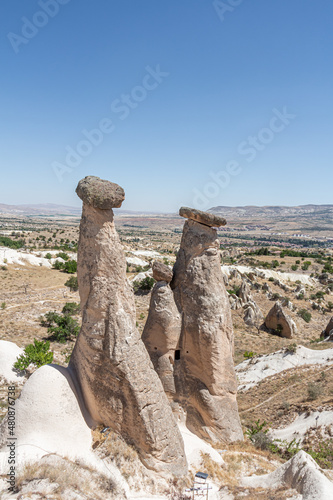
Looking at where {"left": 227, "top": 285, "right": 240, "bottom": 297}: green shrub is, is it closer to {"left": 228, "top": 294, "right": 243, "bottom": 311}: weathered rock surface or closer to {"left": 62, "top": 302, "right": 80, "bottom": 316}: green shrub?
{"left": 228, "top": 294, "right": 243, "bottom": 311}: weathered rock surface

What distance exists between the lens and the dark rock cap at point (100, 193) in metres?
6.44

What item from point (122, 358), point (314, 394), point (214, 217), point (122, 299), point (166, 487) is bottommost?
point (314, 394)

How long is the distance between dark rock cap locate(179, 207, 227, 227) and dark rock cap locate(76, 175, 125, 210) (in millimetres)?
2807

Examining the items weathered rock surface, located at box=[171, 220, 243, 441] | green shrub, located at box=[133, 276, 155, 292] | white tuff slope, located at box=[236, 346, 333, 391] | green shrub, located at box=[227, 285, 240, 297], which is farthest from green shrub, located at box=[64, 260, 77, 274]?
weathered rock surface, located at box=[171, 220, 243, 441]

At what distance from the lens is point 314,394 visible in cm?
1323

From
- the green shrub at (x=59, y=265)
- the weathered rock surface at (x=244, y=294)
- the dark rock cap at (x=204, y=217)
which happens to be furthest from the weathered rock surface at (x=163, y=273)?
the green shrub at (x=59, y=265)

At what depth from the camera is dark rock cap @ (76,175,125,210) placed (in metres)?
6.44

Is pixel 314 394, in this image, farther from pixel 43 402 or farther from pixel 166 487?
pixel 43 402

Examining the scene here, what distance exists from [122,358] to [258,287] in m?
36.6

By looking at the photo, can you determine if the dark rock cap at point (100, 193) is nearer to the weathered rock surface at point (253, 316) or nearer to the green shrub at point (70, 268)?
the weathered rock surface at point (253, 316)

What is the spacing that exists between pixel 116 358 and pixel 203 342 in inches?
124

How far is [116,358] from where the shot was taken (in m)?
6.50

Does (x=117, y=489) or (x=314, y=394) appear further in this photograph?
(x=314, y=394)

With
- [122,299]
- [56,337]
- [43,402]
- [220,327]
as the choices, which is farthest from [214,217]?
[56,337]
